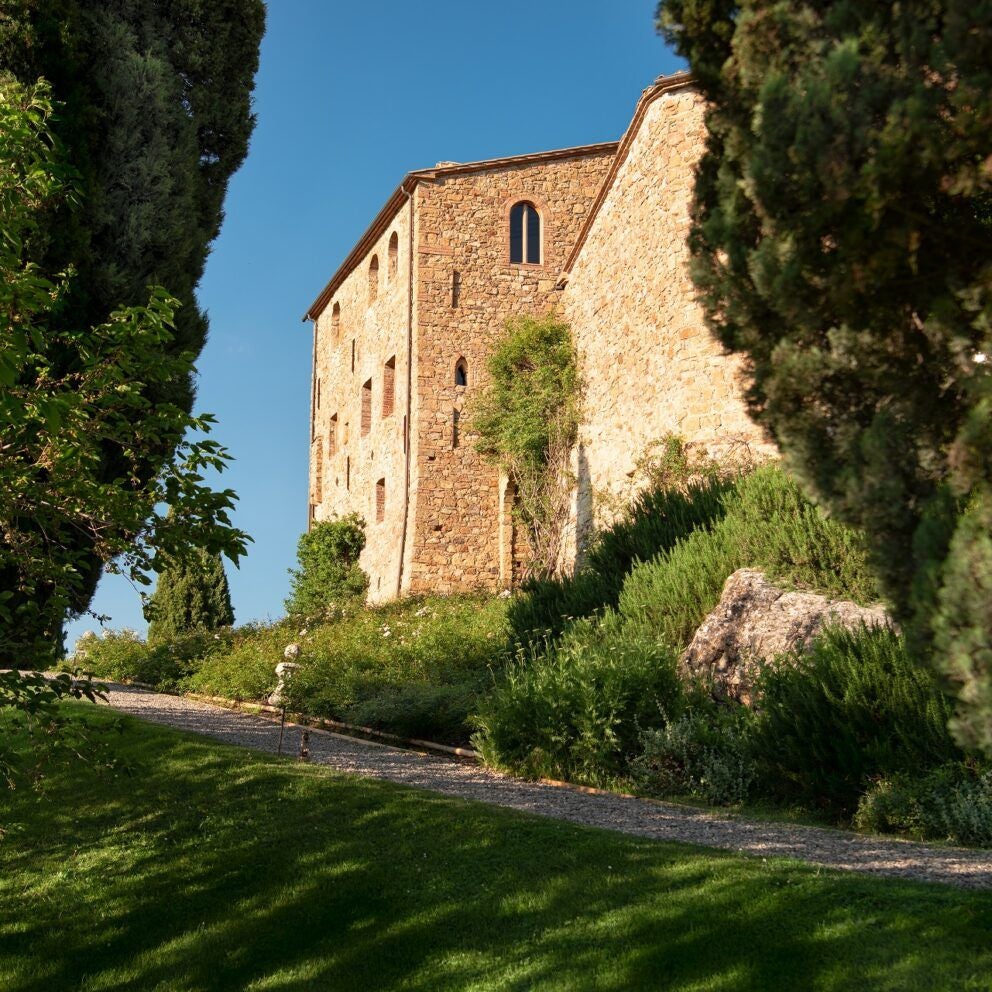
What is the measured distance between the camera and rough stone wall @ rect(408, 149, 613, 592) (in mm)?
20219

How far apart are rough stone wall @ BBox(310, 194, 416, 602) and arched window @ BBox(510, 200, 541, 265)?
215 centimetres

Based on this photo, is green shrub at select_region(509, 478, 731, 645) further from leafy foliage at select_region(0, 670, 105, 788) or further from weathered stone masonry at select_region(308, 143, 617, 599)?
weathered stone masonry at select_region(308, 143, 617, 599)

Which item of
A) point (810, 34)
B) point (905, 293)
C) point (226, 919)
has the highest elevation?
point (810, 34)

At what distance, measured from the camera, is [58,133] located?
973cm

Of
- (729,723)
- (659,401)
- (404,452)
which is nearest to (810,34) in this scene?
(729,723)

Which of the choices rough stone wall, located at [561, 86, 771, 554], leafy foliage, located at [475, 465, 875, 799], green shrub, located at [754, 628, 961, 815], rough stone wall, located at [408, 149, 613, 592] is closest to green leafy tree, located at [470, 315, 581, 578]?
rough stone wall, located at [561, 86, 771, 554]

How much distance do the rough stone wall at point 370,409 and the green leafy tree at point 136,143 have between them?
31.1ft

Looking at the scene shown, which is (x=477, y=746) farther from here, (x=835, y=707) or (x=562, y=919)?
(x=562, y=919)

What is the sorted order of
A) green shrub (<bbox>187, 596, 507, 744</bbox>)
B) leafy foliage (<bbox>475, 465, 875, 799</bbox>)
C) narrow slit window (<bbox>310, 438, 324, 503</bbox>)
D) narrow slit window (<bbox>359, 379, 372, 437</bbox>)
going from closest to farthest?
leafy foliage (<bbox>475, 465, 875, 799</bbox>)
green shrub (<bbox>187, 596, 507, 744</bbox>)
narrow slit window (<bbox>359, 379, 372, 437</bbox>)
narrow slit window (<bbox>310, 438, 324, 503</bbox>)

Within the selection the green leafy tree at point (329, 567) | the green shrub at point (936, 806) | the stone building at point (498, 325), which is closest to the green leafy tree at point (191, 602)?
the green leafy tree at point (329, 567)

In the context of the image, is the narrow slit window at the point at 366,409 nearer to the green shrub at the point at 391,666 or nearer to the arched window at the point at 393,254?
the arched window at the point at 393,254

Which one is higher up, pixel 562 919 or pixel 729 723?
pixel 729 723

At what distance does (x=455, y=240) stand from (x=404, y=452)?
439cm

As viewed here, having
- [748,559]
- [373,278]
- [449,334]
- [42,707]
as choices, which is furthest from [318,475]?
[42,707]
